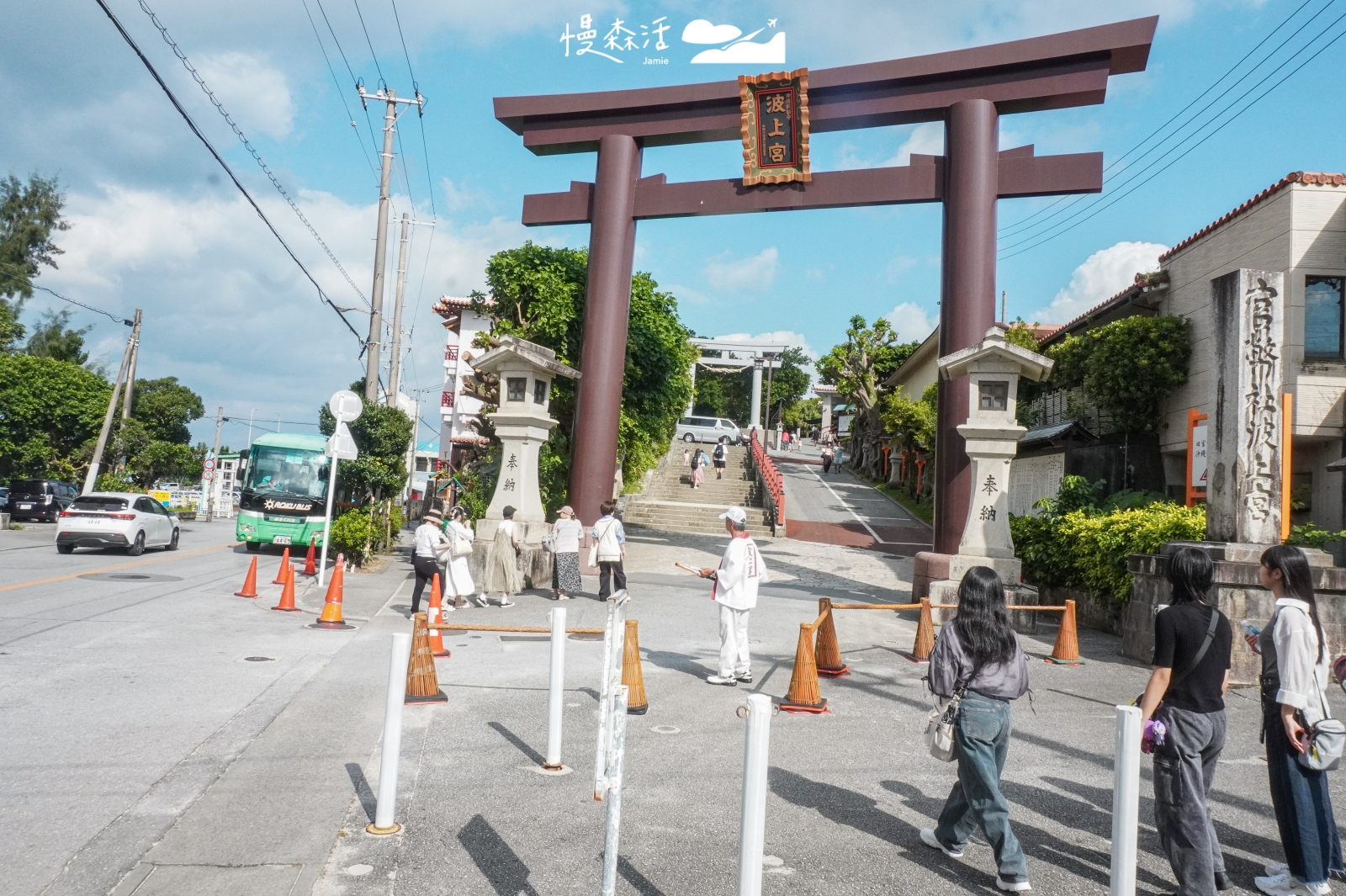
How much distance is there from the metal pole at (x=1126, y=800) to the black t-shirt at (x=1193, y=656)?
2.64 ft

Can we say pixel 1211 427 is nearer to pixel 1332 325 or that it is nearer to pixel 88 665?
pixel 1332 325

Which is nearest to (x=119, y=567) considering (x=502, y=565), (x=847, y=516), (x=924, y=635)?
(x=502, y=565)

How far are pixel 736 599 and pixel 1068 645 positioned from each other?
452 cm

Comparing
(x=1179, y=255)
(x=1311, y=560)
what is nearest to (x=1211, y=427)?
(x=1311, y=560)

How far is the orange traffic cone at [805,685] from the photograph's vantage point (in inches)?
314

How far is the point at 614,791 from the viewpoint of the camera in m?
3.58

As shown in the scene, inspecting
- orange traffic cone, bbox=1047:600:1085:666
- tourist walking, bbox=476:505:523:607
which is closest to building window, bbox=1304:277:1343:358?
orange traffic cone, bbox=1047:600:1085:666

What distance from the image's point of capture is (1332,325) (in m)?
17.1

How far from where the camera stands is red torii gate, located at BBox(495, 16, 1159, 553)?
50.3 ft

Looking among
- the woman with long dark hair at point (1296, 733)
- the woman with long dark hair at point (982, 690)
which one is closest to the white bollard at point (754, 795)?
the woman with long dark hair at point (982, 690)

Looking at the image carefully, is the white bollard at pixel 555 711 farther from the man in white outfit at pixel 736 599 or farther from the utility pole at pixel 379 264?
the utility pole at pixel 379 264

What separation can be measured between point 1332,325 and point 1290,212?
89.7 inches

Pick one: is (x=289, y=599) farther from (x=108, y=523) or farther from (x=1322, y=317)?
(x=1322, y=317)

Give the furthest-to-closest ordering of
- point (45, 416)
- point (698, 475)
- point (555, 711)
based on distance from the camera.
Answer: point (45, 416) < point (698, 475) < point (555, 711)
